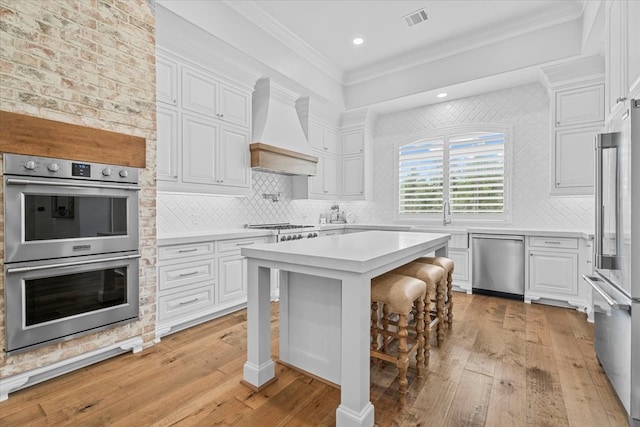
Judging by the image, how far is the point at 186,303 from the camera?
9.74 ft

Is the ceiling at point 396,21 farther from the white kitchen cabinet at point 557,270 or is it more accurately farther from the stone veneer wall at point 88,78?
the white kitchen cabinet at point 557,270

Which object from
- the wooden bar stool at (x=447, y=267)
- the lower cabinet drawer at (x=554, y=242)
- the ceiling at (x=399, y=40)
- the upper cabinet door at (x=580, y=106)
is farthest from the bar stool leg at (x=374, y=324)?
the upper cabinet door at (x=580, y=106)

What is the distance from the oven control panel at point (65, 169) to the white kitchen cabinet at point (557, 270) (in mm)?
4404

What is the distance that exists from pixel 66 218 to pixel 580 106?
5192mm

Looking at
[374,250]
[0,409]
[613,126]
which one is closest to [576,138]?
[613,126]

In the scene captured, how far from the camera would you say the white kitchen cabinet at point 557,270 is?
11.5 feet

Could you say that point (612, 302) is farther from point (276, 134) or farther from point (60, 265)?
point (276, 134)

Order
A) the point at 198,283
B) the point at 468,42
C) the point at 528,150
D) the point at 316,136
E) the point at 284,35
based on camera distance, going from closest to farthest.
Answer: the point at 198,283
the point at 284,35
the point at 468,42
the point at 528,150
the point at 316,136

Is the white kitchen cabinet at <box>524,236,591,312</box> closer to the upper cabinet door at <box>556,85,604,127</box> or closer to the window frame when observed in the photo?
the window frame

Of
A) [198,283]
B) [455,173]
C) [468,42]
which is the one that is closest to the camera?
[198,283]

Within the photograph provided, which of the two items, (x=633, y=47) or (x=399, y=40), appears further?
(x=399, y=40)

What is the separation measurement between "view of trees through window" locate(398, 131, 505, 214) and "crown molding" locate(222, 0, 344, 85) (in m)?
1.80

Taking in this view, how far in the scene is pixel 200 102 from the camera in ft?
10.8

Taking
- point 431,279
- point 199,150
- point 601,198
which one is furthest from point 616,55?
point 199,150
